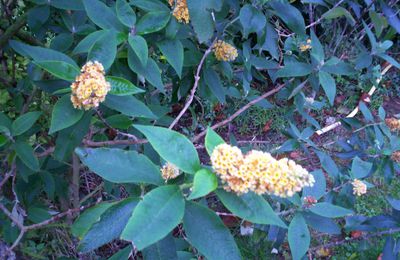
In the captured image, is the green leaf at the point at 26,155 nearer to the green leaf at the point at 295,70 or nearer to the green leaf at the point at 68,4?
the green leaf at the point at 68,4

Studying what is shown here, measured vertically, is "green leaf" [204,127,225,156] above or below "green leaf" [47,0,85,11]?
below

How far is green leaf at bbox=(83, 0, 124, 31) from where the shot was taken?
133 cm

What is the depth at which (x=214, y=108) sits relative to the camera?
3.87 meters

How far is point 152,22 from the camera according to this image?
4.52ft

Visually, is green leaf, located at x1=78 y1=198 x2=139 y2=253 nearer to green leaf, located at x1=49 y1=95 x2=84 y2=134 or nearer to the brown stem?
green leaf, located at x1=49 y1=95 x2=84 y2=134

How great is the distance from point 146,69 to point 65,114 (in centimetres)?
32

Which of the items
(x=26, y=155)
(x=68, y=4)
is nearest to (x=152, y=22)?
(x=68, y=4)

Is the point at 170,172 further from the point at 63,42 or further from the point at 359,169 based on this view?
the point at 359,169

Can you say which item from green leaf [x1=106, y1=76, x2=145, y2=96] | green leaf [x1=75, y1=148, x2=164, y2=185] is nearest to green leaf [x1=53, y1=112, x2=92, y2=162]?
green leaf [x1=106, y1=76, x2=145, y2=96]

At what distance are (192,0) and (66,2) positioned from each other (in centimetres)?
48

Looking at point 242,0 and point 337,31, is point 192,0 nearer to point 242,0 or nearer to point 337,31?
point 242,0

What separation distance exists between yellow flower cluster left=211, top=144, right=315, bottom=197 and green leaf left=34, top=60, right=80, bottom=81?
1.59 ft

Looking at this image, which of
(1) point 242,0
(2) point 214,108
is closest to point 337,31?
(2) point 214,108

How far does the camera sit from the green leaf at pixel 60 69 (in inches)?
45.6
